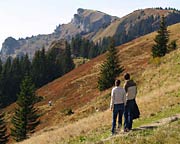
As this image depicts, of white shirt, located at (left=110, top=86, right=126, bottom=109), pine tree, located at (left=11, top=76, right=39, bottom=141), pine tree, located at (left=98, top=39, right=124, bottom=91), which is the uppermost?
pine tree, located at (left=98, top=39, right=124, bottom=91)

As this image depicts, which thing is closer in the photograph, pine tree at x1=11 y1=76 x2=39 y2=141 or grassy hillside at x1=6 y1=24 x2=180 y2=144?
grassy hillside at x1=6 y1=24 x2=180 y2=144

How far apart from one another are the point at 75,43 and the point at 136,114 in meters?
163

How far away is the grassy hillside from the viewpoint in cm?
2207

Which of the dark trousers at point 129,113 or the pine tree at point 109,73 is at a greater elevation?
the pine tree at point 109,73

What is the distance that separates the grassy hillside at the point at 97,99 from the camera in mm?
22069

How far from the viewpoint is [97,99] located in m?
52.2

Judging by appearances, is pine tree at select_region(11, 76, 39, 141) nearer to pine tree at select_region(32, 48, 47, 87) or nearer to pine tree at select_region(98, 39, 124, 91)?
pine tree at select_region(98, 39, 124, 91)

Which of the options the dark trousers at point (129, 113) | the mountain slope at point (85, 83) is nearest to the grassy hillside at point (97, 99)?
the mountain slope at point (85, 83)

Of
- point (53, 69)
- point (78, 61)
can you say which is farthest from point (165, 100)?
point (78, 61)

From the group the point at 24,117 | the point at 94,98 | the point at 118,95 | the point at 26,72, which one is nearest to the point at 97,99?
the point at 94,98

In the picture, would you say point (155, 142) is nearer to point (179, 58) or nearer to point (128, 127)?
point (128, 127)

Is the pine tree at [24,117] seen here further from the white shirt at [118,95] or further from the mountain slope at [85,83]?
the white shirt at [118,95]

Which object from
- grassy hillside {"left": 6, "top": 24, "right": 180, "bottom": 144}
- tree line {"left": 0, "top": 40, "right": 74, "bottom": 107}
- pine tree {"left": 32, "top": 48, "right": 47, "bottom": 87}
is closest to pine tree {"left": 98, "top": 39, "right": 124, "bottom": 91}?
grassy hillside {"left": 6, "top": 24, "right": 180, "bottom": 144}

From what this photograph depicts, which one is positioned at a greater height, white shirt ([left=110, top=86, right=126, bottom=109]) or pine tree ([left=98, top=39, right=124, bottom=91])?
pine tree ([left=98, top=39, right=124, bottom=91])
